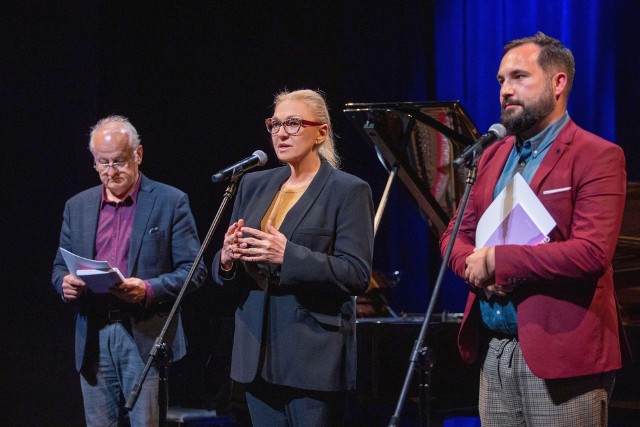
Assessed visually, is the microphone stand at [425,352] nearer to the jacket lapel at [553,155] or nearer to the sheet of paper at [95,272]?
the jacket lapel at [553,155]

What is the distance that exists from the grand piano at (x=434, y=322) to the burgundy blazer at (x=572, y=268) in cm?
154

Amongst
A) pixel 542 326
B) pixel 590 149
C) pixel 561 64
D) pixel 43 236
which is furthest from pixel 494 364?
pixel 43 236

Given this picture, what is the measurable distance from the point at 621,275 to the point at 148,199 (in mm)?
2332

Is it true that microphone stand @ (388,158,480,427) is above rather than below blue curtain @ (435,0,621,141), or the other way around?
below

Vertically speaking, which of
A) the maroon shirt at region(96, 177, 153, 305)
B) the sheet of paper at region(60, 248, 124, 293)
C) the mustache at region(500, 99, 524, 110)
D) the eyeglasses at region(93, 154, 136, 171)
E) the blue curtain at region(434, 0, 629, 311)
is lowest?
the sheet of paper at region(60, 248, 124, 293)

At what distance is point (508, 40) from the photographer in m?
5.66

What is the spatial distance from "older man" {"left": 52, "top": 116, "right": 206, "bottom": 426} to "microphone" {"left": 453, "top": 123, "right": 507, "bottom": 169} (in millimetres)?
1428

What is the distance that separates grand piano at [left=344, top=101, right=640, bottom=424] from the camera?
3992 mm

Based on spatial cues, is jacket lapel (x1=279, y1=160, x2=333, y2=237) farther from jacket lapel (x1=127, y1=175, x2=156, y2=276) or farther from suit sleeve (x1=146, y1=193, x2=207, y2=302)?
jacket lapel (x1=127, y1=175, x2=156, y2=276)

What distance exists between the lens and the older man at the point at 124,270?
3371 mm

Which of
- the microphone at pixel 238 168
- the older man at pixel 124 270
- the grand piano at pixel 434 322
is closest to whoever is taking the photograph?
the microphone at pixel 238 168

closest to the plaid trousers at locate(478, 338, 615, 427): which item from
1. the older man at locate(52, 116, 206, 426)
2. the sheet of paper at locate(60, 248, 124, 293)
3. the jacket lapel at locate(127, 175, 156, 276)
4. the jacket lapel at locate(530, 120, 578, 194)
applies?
the jacket lapel at locate(530, 120, 578, 194)

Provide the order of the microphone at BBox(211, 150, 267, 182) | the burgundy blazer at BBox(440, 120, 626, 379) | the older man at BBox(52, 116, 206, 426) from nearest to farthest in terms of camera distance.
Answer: the burgundy blazer at BBox(440, 120, 626, 379) → the microphone at BBox(211, 150, 267, 182) → the older man at BBox(52, 116, 206, 426)

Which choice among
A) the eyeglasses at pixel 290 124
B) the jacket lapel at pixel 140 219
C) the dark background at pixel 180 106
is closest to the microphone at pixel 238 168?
the eyeglasses at pixel 290 124
